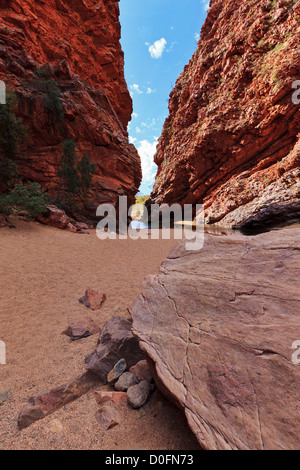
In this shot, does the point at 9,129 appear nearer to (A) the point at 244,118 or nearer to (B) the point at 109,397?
(B) the point at 109,397

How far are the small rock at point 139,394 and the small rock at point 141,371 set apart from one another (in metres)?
0.08

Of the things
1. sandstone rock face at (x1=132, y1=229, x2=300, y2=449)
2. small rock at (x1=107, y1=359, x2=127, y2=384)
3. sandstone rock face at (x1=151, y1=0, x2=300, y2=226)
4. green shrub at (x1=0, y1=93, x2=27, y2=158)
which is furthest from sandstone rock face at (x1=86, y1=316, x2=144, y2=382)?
green shrub at (x1=0, y1=93, x2=27, y2=158)

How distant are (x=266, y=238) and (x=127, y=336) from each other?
2463 millimetres

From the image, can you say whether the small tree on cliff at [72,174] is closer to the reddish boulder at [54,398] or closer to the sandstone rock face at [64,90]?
the sandstone rock face at [64,90]

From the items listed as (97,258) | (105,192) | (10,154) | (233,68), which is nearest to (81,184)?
(105,192)

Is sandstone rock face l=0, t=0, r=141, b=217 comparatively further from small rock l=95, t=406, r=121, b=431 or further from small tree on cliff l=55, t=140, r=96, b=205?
small rock l=95, t=406, r=121, b=431

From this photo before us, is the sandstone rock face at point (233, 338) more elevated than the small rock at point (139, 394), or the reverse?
the sandstone rock face at point (233, 338)

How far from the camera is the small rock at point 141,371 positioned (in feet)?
6.97

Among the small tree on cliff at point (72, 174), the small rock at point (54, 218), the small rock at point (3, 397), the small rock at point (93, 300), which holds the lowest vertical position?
the small rock at point (3, 397)

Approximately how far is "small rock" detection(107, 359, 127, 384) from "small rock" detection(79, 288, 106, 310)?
2.04 metres

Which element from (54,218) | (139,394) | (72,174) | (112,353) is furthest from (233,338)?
(72,174)

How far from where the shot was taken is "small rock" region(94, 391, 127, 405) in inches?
76.6

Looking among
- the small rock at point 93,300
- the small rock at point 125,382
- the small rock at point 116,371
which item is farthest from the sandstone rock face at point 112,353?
the small rock at point 93,300

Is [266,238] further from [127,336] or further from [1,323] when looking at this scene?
[1,323]
